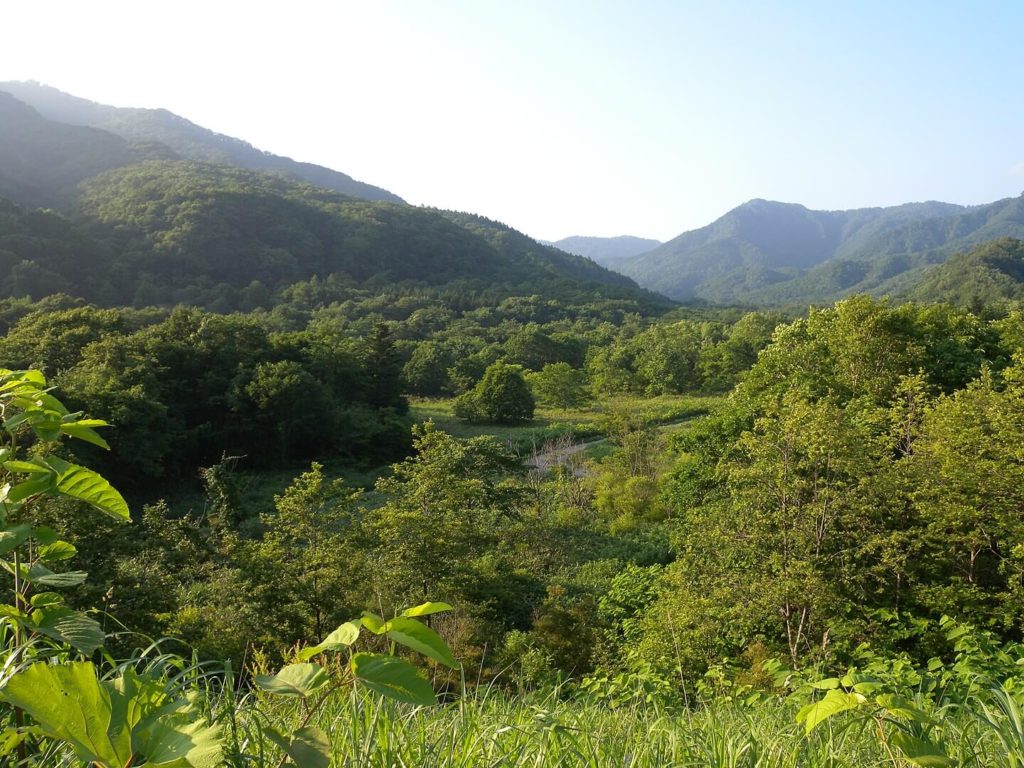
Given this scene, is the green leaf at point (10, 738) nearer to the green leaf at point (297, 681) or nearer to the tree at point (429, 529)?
the green leaf at point (297, 681)

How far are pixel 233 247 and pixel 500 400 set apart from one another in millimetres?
56139

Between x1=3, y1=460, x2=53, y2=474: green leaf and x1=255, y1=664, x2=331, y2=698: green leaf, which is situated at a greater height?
x1=3, y1=460, x2=53, y2=474: green leaf

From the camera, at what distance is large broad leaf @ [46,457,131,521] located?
1.18 meters

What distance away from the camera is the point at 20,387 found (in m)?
1.25

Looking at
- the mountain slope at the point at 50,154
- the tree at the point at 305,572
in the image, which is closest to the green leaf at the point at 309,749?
the tree at the point at 305,572

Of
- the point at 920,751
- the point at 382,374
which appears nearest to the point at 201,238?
the point at 382,374

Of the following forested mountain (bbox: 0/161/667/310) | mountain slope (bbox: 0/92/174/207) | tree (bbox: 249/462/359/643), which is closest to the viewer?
tree (bbox: 249/462/359/643)

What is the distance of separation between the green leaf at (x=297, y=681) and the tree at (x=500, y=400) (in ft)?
103

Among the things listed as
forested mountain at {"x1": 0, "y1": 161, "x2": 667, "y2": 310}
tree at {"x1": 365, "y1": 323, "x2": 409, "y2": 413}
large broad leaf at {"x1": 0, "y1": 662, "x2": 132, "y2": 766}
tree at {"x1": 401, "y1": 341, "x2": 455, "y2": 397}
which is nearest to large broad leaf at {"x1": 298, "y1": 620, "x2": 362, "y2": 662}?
large broad leaf at {"x1": 0, "y1": 662, "x2": 132, "y2": 766}

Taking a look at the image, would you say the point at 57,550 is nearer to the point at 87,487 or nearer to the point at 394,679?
the point at 87,487

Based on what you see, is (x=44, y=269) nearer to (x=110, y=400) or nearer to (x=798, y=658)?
(x=110, y=400)

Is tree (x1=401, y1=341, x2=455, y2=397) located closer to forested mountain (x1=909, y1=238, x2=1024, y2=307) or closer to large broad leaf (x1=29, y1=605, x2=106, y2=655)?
large broad leaf (x1=29, y1=605, x2=106, y2=655)

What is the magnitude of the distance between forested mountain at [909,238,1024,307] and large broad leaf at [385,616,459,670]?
96653 mm

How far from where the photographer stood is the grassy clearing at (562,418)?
27.2 metres
